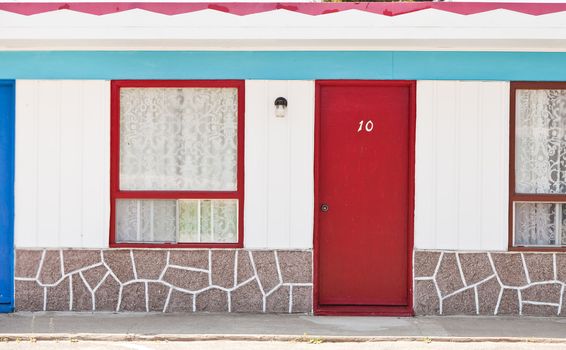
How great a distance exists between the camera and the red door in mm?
7992

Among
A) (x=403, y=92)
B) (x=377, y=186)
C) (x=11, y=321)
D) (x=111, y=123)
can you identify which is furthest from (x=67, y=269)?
(x=403, y=92)

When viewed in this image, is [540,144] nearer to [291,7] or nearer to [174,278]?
[291,7]

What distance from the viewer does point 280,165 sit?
26.0 ft

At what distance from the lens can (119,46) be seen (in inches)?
309

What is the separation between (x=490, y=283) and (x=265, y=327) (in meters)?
2.37

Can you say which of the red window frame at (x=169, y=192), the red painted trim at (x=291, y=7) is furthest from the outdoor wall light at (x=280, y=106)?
the red painted trim at (x=291, y=7)

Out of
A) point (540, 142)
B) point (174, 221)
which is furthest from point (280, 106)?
point (540, 142)

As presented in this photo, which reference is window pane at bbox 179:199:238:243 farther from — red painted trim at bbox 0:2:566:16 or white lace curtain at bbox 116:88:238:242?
red painted trim at bbox 0:2:566:16

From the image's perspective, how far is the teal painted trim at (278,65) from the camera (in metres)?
7.88

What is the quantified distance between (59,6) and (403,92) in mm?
3513

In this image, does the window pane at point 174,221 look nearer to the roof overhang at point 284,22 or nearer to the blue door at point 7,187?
the blue door at point 7,187

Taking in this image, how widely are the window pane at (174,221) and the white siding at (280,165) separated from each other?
0.33 meters

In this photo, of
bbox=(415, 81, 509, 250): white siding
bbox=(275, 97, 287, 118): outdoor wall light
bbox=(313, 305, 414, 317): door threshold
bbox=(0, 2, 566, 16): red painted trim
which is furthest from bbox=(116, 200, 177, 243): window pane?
bbox=(415, 81, 509, 250): white siding

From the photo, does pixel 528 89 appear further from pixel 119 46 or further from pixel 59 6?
pixel 59 6
